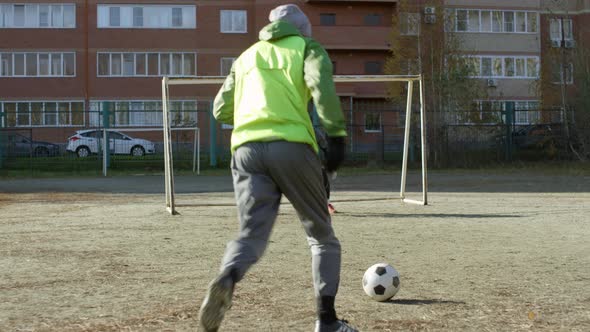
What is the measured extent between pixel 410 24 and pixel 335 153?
36598 mm

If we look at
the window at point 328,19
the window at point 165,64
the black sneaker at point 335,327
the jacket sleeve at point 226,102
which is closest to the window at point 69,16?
the window at point 165,64

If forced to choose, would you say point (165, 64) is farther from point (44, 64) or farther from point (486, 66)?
point (486, 66)

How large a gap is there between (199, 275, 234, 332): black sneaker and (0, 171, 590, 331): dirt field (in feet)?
2.12

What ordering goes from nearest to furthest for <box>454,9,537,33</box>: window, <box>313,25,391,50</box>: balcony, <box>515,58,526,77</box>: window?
<box>313,25,391,50</box>: balcony, <box>454,9,537,33</box>: window, <box>515,58,526,77</box>: window

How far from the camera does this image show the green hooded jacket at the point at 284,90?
14.3 ft

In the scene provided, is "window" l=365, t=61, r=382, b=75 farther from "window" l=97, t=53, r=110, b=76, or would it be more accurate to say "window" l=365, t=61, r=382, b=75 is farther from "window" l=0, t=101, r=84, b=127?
"window" l=0, t=101, r=84, b=127

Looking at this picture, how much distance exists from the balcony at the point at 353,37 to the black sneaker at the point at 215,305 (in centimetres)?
4283

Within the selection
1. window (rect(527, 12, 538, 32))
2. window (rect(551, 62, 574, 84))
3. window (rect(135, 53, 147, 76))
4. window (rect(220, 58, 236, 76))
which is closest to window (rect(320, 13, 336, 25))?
window (rect(220, 58, 236, 76))

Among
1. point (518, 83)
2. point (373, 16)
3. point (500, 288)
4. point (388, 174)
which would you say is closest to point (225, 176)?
Answer: point (388, 174)

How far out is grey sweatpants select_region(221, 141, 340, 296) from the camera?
170 inches

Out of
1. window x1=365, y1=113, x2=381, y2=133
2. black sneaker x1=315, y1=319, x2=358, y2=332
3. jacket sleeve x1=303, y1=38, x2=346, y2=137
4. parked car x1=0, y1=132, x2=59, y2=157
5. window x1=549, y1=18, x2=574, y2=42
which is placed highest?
window x1=549, y1=18, x2=574, y2=42

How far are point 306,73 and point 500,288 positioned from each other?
8.36 feet

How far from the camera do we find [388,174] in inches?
1022

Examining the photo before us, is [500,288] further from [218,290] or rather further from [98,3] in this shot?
[98,3]
